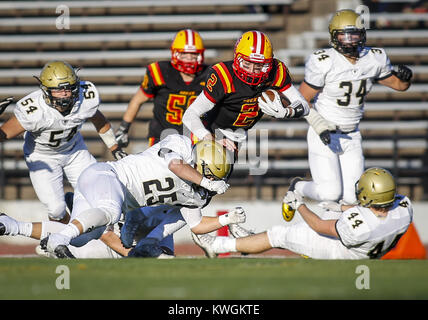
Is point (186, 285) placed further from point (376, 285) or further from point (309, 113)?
point (309, 113)

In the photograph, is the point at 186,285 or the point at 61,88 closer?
the point at 186,285

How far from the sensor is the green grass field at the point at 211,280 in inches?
160

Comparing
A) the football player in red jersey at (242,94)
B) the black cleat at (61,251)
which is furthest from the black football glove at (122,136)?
the black cleat at (61,251)

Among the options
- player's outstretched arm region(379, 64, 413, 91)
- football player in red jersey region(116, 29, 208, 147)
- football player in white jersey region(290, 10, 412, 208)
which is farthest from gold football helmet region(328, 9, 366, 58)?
football player in red jersey region(116, 29, 208, 147)

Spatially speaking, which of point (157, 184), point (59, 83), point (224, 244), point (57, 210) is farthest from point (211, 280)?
point (57, 210)

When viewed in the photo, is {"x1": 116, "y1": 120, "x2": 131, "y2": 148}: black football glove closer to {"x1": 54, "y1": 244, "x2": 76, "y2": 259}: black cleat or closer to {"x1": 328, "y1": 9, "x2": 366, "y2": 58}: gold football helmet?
{"x1": 328, "y1": 9, "x2": 366, "y2": 58}: gold football helmet

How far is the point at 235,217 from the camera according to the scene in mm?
5918

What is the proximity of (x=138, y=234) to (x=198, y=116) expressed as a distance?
1190 mm

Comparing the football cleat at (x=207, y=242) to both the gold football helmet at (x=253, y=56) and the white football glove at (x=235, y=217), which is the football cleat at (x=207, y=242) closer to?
the white football glove at (x=235, y=217)

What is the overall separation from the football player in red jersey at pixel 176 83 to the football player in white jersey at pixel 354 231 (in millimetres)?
1727

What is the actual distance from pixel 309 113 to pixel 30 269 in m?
3.08

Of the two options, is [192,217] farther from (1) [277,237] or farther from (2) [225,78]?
(2) [225,78]

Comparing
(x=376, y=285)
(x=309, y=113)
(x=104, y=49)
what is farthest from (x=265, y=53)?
(x=104, y=49)

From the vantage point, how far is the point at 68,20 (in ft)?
40.9
